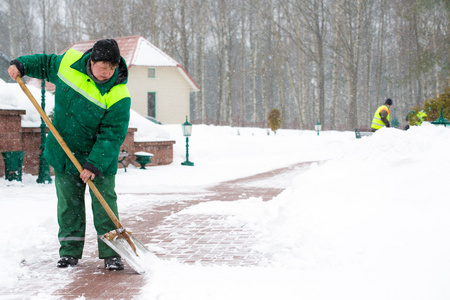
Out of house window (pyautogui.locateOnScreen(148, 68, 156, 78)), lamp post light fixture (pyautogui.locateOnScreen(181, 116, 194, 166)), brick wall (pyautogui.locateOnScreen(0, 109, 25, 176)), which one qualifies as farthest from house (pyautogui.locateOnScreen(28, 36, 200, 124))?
brick wall (pyautogui.locateOnScreen(0, 109, 25, 176))

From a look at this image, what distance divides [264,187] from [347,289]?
702cm

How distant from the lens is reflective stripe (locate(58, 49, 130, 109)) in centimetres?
411

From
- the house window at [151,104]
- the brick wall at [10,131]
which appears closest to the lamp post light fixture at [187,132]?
the brick wall at [10,131]

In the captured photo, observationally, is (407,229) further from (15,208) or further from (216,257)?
(15,208)

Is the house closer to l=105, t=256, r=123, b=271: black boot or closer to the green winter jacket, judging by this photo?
the green winter jacket

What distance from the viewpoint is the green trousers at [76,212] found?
4.27 meters

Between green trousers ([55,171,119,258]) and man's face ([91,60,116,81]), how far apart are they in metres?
0.81

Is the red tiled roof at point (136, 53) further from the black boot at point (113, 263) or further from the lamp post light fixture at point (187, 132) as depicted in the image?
the black boot at point (113, 263)

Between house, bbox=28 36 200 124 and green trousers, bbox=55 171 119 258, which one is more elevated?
house, bbox=28 36 200 124

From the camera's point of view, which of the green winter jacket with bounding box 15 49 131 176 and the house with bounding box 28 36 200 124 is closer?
the green winter jacket with bounding box 15 49 131 176

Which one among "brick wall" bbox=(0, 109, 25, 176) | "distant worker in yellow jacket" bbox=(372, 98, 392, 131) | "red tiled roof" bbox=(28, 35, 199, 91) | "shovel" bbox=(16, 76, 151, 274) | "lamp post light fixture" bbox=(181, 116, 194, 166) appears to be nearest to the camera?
"shovel" bbox=(16, 76, 151, 274)

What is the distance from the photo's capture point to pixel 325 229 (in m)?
4.62

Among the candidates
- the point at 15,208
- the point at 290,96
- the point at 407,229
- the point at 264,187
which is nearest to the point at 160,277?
the point at 407,229

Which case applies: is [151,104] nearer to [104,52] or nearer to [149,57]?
[149,57]
